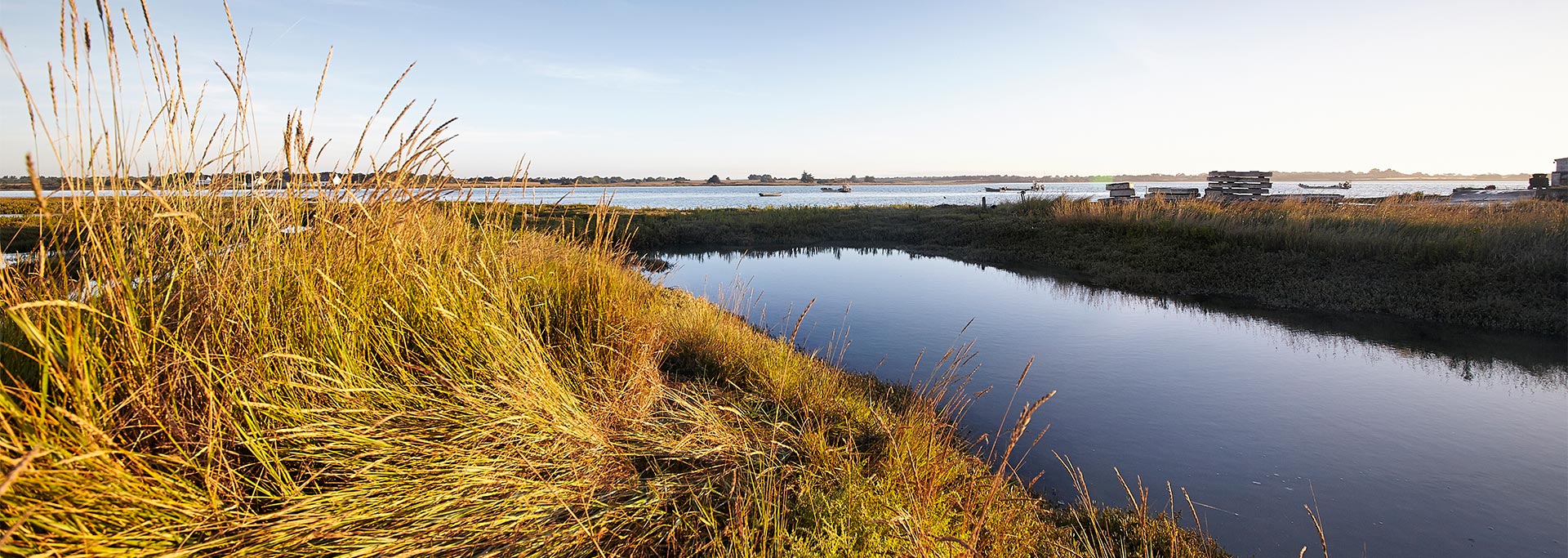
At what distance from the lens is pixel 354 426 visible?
2238 mm

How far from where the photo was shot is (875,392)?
201 inches

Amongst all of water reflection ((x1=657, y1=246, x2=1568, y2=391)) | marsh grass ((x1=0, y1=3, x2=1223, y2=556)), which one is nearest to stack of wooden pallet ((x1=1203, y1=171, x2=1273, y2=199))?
water reflection ((x1=657, y1=246, x2=1568, y2=391))

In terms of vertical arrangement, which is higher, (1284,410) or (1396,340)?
(1396,340)

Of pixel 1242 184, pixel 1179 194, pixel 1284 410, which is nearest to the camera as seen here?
pixel 1284 410

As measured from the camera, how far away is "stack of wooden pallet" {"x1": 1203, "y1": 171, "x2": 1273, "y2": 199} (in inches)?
755

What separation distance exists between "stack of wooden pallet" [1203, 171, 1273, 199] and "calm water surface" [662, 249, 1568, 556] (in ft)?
42.4

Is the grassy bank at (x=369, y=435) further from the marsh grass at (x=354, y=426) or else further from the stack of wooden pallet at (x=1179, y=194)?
the stack of wooden pallet at (x=1179, y=194)

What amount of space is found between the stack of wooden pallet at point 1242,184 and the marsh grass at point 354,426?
66.1 ft

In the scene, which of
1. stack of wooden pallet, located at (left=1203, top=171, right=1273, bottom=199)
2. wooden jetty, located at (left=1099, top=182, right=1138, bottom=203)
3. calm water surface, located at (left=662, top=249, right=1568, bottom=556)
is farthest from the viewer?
wooden jetty, located at (left=1099, top=182, right=1138, bottom=203)

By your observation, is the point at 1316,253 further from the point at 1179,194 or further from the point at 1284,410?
the point at 1179,194

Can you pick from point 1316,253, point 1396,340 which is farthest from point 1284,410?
point 1316,253


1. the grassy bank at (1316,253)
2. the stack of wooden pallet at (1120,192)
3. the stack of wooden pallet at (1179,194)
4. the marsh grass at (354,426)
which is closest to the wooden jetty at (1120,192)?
the stack of wooden pallet at (1120,192)

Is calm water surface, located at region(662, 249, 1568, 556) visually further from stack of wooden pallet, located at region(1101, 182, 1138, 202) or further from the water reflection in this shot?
stack of wooden pallet, located at region(1101, 182, 1138, 202)

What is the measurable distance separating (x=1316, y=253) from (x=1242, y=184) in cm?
1045
